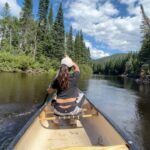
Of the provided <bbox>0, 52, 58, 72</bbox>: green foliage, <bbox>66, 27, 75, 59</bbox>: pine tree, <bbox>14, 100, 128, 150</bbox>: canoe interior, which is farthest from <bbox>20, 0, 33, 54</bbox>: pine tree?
<bbox>14, 100, 128, 150</bbox>: canoe interior

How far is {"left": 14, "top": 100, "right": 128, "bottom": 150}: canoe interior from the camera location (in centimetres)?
643

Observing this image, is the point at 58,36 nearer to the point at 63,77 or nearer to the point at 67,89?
the point at 67,89

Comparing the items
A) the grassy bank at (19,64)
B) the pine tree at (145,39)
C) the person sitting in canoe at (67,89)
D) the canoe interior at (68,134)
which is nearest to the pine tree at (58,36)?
the grassy bank at (19,64)

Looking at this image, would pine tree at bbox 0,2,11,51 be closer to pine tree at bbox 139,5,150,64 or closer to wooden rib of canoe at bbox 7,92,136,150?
pine tree at bbox 139,5,150,64

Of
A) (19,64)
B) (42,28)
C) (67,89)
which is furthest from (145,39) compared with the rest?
(67,89)

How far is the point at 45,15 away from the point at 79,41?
24.0 metres

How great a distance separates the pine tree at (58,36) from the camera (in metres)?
63.3

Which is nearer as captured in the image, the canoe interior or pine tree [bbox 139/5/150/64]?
the canoe interior

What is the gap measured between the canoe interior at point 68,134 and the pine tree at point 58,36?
54576 millimetres

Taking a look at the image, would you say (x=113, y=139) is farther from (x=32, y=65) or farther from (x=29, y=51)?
(x=29, y=51)

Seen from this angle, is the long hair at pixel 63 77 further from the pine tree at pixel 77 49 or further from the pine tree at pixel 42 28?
the pine tree at pixel 77 49

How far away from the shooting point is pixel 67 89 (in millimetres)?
7762

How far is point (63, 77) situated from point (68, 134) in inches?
66.6

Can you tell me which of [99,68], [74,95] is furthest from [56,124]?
[99,68]
